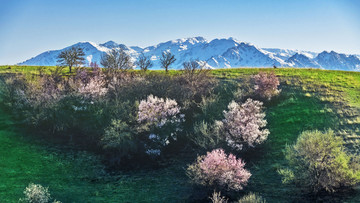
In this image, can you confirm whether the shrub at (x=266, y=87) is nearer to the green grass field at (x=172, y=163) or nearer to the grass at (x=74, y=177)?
the green grass field at (x=172, y=163)

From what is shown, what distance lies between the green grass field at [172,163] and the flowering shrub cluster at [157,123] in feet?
15.5

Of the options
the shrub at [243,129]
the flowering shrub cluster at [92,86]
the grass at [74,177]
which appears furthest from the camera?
the flowering shrub cluster at [92,86]

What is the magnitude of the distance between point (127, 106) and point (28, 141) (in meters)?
20.7

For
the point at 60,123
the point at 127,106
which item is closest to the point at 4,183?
the point at 60,123

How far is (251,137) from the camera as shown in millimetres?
45969

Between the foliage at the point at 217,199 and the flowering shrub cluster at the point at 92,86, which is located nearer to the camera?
the foliage at the point at 217,199

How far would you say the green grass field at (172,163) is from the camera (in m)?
40.1

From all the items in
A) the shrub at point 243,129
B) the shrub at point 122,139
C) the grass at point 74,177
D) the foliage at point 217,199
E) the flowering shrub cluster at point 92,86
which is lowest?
the grass at point 74,177

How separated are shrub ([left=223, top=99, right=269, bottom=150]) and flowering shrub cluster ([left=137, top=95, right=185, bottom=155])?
996cm

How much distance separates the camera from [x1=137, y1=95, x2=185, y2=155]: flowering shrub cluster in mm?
52188

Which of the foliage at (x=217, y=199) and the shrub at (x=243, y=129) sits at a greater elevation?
the shrub at (x=243, y=129)

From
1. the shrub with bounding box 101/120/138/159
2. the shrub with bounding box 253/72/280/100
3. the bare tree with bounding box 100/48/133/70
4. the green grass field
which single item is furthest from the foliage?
the bare tree with bounding box 100/48/133/70

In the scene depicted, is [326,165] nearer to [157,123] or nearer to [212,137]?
[212,137]

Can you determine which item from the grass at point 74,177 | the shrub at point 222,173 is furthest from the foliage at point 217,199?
the grass at point 74,177
